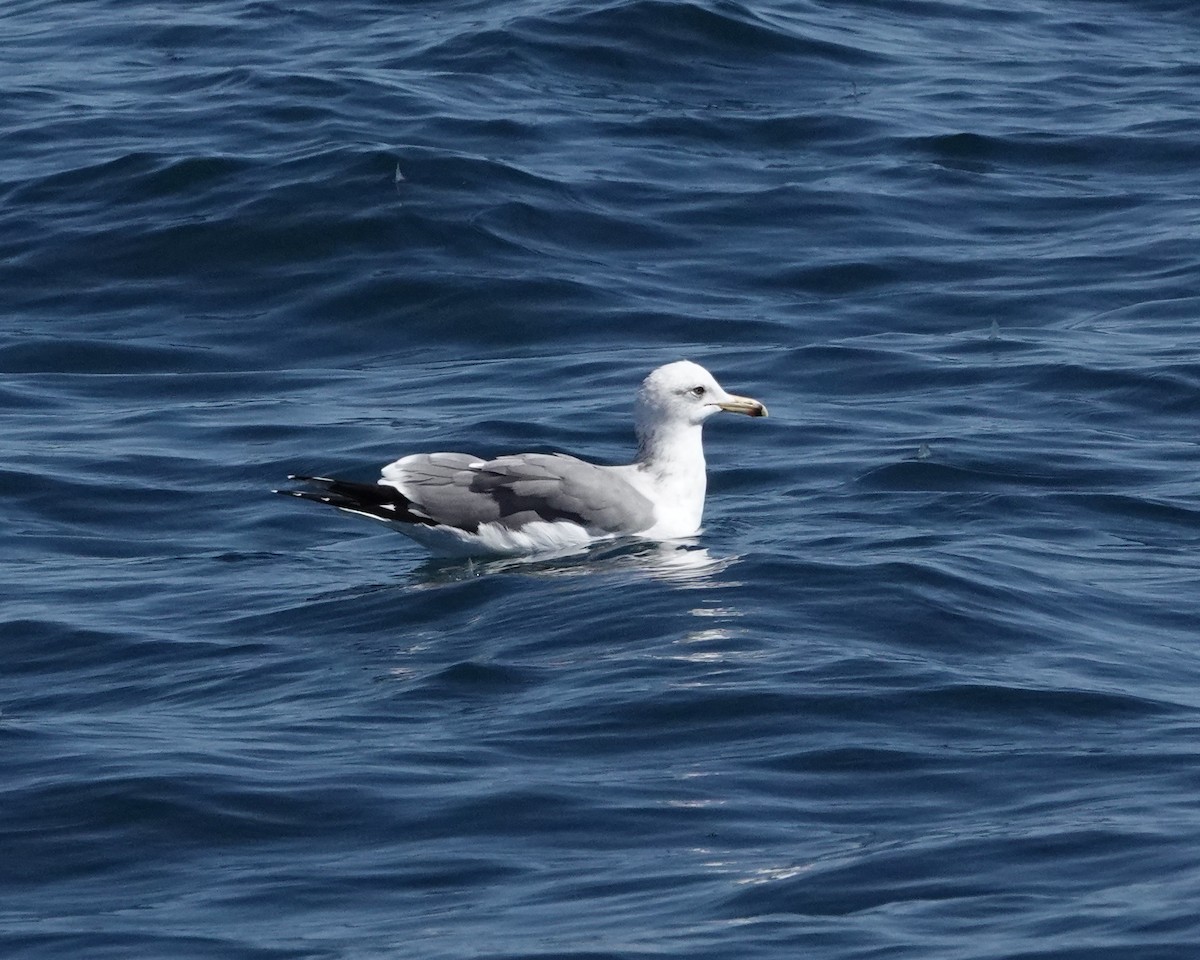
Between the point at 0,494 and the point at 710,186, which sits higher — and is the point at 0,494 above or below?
below

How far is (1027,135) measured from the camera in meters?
20.1

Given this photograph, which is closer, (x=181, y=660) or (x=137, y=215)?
(x=181, y=660)

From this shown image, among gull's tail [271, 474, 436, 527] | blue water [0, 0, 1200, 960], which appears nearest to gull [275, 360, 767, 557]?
gull's tail [271, 474, 436, 527]

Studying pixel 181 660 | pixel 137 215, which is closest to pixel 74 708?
pixel 181 660

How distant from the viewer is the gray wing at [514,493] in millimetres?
11234

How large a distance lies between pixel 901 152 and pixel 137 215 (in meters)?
6.29

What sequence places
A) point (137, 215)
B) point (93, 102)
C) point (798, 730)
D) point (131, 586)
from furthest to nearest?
point (93, 102) → point (137, 215) → point (131, 586) → point (798, 730)

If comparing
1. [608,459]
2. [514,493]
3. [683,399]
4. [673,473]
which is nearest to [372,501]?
[514,493]

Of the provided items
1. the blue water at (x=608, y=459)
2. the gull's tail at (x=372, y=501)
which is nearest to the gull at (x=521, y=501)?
the gull's tail at (x=372, y=501)

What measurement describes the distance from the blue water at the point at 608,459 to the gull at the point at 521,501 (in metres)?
0.17

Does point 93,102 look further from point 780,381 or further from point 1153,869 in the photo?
point 1153,869

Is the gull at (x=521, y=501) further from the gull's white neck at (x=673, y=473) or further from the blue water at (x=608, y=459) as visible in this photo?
the blue water at (x=608, y=459)

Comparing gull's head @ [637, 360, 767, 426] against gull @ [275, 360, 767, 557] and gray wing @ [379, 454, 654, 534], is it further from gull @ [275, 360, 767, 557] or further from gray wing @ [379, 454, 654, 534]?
gray wing @ [379, 454, 654, 534]

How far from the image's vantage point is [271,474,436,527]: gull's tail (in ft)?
36.7
